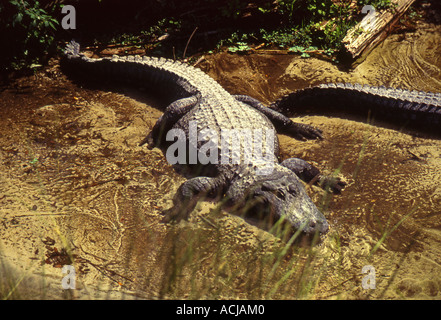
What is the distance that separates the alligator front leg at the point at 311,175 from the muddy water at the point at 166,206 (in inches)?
5.4

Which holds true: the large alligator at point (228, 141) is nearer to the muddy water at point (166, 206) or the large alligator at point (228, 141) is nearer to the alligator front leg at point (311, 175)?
the alligator front leg at point (311, 175)

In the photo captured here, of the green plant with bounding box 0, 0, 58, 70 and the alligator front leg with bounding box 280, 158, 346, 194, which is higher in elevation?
the green plant with bounding box 0, 0, 58, 70

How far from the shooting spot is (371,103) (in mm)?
5352

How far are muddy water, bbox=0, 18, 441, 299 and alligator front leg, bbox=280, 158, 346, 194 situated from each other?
14 centimetres

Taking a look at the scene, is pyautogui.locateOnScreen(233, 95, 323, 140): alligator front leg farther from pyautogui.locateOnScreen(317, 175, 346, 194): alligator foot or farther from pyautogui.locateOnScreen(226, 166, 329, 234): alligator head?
pyautogui.locateOnScreen(226, 166, 329, 234): alligator head

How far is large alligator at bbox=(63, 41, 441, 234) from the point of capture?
155 inches

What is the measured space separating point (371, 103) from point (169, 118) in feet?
9.32

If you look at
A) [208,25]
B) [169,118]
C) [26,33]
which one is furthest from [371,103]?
[26,33]

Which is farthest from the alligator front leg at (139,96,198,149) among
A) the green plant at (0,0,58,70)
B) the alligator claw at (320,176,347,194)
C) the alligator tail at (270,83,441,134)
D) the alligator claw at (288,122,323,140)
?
the green plant at (0,0,58,70)

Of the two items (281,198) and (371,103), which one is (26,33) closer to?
(281,198)

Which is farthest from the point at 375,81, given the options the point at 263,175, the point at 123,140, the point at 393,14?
the point at 123,140

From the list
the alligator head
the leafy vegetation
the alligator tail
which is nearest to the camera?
the alligator head

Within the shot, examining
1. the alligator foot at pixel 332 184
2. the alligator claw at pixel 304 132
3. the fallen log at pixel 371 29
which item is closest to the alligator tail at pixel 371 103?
the alligator claw at pixel 304 132

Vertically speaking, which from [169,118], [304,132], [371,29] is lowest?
[304,132]
